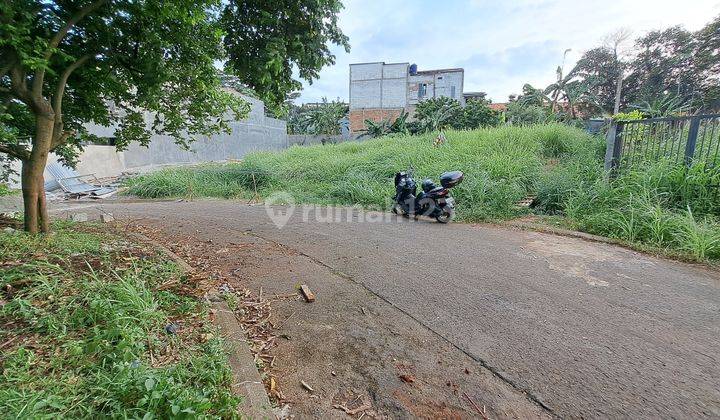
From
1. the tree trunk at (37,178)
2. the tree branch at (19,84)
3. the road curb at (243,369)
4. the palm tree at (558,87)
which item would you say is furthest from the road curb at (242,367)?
the palm tree at (558,87)

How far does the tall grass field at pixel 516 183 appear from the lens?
4.76 meters

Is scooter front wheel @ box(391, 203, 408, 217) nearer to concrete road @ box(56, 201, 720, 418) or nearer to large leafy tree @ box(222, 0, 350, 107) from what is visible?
concrete road @ box(56, 201, 720, 418)

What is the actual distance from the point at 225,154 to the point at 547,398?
21.9m

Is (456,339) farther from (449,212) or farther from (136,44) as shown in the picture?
(136,44)

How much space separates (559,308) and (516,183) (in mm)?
4981

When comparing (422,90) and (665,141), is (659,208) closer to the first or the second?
(665,141)

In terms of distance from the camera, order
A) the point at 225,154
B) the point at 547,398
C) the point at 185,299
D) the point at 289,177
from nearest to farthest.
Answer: the point at 547,398 → the point at 185,299 → the point at 289,177 → the point at 225,154

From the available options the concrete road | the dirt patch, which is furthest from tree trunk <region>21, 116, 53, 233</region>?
the concrete road

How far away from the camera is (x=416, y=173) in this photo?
29.1ft

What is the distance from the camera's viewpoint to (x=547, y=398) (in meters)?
1.83

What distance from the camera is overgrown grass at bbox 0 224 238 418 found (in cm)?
147

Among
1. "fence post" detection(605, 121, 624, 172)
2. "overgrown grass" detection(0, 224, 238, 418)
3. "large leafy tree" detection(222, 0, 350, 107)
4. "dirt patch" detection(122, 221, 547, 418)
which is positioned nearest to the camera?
"overgrown grass" detection(0, 224, 238, 418)

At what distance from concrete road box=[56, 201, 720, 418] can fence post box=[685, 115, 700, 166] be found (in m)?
2.51

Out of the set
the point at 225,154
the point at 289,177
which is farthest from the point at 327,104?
the point at 289,177
